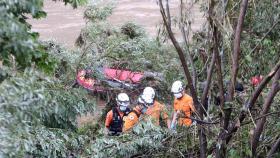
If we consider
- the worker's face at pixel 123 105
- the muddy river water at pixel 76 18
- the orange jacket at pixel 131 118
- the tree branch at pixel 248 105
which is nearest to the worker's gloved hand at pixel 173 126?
the tree branch at pixel 248 105

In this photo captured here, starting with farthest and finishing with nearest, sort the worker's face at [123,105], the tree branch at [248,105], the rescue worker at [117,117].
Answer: the worker's face at [123,105] < the rescue worker at [117,117] < the tree branch at [248,105]

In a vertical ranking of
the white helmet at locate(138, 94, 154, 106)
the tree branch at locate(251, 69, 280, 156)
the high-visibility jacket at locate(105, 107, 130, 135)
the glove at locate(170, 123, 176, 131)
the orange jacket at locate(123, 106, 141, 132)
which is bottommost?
the high-visibility jacket at locate(105, 107, 130, 135)

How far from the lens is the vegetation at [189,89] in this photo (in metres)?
2.51

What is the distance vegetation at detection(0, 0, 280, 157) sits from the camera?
2.51 metres

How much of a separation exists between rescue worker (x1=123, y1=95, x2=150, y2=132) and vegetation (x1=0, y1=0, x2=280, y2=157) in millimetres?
694

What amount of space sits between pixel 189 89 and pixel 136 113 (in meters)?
1.56

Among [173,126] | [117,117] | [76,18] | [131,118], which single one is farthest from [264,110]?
[76,18]

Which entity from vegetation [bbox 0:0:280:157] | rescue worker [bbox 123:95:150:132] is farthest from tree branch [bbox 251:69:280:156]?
rescue worker [bbox 123:95:150:132]

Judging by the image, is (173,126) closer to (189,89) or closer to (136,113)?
(189,89)

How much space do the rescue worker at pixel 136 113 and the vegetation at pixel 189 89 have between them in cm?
69

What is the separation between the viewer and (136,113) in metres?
7.23

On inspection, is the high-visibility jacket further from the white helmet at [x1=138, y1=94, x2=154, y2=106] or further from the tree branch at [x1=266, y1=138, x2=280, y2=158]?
the tree branch at [x1=266, y1=138, x2=280, y2=158]

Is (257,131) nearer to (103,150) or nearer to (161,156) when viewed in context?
(161,156)

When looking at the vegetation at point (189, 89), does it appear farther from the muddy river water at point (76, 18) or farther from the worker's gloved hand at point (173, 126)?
the muddy river water at point (76, 18)
